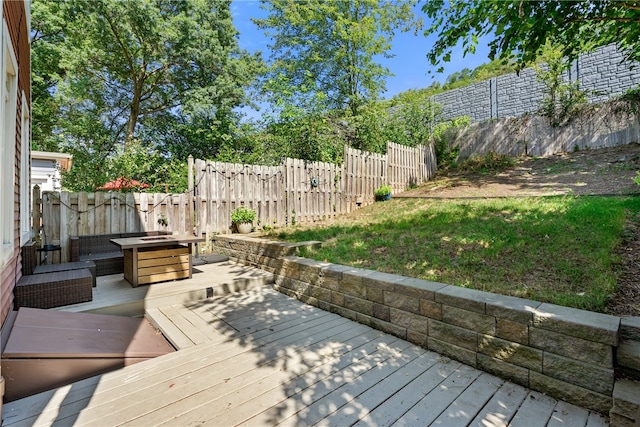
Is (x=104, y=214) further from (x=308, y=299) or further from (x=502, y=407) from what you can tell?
(x=502, y=407)

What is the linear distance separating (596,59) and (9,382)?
664 inches

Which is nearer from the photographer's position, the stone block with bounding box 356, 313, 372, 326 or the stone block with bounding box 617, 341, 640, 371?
the stone block with bounding box 617, 341, 640, 371

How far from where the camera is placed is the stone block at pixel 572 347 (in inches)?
74.4

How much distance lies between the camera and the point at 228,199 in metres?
6.68

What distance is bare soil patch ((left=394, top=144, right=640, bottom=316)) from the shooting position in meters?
6.47

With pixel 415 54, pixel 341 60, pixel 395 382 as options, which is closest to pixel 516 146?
pixel 415 54

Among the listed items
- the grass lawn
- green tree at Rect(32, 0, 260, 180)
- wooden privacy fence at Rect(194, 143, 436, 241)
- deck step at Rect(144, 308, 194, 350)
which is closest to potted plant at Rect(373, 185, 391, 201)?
wooden privacy fence at Rect(194, 143, 436, 241)

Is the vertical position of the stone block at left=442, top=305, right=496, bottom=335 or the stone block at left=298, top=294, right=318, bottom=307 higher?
Result: the stone block at left=442, top=305, right=496, bottom=335

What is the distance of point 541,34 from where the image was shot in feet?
11.5

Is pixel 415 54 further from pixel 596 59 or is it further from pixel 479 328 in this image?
pixel 479 328

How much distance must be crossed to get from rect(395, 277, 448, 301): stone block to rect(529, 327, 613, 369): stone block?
0.76 metres

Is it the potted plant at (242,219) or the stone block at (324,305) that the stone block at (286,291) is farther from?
the potted plant at (242,219)

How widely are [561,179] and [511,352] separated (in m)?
7.65

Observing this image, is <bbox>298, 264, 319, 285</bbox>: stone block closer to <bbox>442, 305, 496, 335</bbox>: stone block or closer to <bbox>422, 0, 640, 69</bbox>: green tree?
<bbox>442, 305, 496, 335</bbox>: stone block
